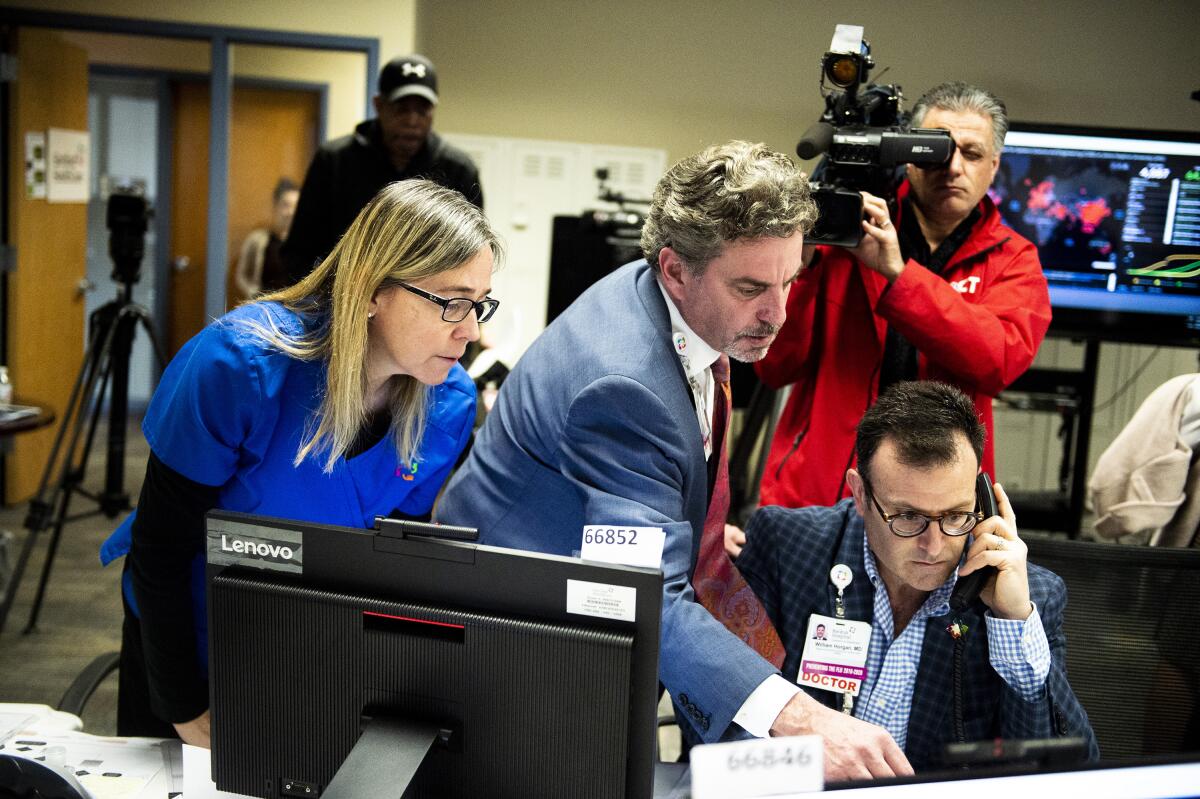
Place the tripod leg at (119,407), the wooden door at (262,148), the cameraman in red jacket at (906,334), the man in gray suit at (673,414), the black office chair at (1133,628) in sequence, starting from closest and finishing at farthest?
the man in gray suit at (673,414), the black office chair at (1133,628), the cameraman in red jacket at (906,334), the tripod leg at (119,407), the wooden door at (262,148)

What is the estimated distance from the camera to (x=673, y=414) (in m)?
1.31

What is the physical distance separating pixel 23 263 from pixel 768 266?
462 centimetres

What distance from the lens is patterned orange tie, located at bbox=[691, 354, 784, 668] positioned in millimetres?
1543

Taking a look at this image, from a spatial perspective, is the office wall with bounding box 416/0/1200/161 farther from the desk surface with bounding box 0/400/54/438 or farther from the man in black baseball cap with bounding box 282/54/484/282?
the desk surface with bounding box 0/400/54/438

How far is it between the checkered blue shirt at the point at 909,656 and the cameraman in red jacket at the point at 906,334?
421mm

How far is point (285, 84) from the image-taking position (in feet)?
16.8

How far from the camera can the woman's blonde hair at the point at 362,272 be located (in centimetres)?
137

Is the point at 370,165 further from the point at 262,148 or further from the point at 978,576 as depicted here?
the point at 978,576

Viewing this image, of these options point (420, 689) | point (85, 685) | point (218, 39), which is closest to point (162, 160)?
point (218, 39)

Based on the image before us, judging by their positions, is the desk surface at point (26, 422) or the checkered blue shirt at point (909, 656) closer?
the checkered blue shirt at point (909, 656)

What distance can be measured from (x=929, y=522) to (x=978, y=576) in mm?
101

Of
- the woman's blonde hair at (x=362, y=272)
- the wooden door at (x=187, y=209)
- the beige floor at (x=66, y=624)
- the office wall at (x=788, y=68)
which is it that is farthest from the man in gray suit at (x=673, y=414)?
the wooden door at (x=187, y=209)

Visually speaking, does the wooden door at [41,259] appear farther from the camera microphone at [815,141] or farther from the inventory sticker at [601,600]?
the inventory sticker at [601,600]

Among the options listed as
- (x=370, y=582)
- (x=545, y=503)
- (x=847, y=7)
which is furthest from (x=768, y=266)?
(x=847, y=7)
